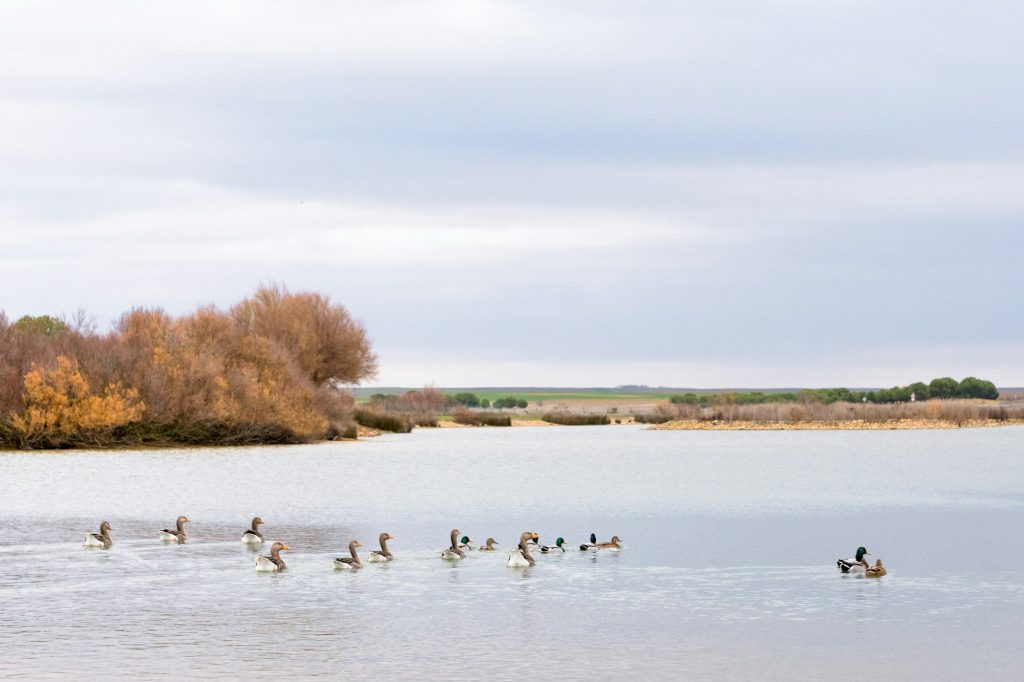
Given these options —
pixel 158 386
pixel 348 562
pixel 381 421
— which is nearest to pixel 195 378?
pixel 158 386

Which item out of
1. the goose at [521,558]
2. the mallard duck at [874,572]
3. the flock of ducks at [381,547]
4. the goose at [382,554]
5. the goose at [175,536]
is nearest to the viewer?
the mallard duck at [874,572]

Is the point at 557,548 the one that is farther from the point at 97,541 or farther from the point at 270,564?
the point at 97,541

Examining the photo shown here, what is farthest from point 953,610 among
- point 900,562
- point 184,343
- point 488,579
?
point 184,343

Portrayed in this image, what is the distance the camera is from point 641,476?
5366cm

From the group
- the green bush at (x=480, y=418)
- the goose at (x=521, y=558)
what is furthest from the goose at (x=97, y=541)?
the green bush at (x=480, y=418)

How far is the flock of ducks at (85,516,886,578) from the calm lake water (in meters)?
0.30

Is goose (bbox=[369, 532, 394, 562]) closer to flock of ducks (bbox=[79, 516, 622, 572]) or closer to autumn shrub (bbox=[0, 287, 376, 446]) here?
flock of ducks (bbox=[79, 516, 622, 572])

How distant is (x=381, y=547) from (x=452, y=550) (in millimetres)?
1454

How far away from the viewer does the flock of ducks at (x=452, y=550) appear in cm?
2370

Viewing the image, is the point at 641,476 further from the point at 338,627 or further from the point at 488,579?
the point at 338,627

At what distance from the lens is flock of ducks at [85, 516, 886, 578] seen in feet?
77.8

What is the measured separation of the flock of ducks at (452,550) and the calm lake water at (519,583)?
12.0 inches

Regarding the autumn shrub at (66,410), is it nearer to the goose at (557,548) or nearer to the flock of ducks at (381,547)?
the flock of ducks at (381,547)

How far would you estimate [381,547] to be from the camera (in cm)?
2630
